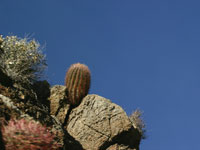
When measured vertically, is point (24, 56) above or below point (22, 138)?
above

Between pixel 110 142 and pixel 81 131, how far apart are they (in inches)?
39.3

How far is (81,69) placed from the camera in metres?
12.1

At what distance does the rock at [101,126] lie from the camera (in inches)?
420

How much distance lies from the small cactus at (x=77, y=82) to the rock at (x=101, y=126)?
0.45 m

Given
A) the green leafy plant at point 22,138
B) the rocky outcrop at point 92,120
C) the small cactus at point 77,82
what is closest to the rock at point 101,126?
the rocky outcrop at point 92,120

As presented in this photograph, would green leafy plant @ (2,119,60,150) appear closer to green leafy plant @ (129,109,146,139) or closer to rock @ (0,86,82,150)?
rock @ (0,86,82,150)

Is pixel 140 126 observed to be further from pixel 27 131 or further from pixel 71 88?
pixel 27 131

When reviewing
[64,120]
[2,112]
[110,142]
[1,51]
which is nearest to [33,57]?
[1,51]

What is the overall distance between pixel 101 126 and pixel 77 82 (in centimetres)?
205

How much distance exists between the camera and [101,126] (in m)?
10.8

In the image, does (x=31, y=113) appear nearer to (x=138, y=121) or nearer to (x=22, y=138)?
(x=22, y=138)

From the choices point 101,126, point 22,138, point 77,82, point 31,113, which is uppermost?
point 77,82

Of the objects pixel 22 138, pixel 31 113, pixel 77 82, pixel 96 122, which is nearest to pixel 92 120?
pixel 96 122

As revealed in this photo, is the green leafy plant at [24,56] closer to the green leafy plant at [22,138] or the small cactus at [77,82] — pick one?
the small cactus at [77,82]
